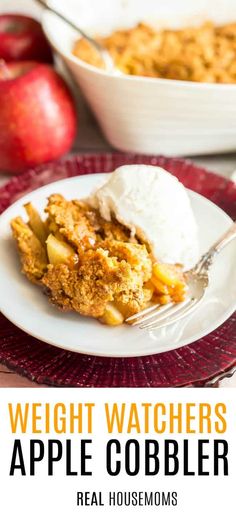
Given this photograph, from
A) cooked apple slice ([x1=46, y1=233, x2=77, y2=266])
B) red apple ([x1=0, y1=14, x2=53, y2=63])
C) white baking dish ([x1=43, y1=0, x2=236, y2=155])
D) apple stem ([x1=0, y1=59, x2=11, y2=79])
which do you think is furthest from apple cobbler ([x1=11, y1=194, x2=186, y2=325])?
red apple ([x1=0, y1=14, x2=53, y2=63])

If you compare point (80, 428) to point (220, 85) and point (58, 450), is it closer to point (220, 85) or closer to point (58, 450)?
point (58, 450)

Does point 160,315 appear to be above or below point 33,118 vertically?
below

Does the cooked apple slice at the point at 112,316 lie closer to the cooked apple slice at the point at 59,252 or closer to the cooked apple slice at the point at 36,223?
the cooked apple slice at the point at 59,252

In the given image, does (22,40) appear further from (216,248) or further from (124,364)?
(124,364)

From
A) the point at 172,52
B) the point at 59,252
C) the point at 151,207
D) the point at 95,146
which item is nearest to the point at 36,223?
the point at 59,252

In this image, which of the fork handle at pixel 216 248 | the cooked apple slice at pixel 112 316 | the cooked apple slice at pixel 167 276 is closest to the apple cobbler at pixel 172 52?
the fork handle at pixel 216 248

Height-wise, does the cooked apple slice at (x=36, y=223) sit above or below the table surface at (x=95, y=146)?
above

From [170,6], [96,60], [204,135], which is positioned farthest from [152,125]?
[170,6]
